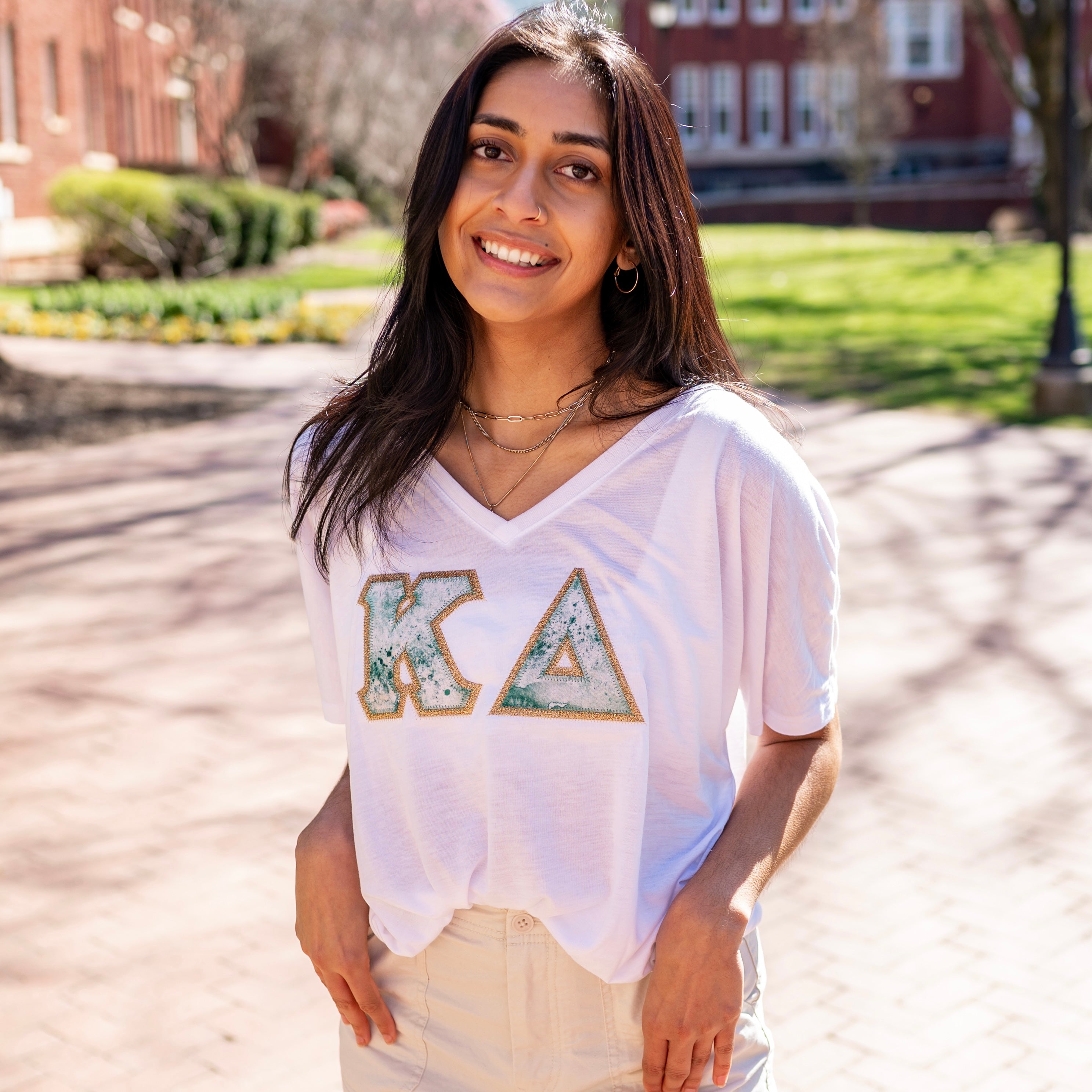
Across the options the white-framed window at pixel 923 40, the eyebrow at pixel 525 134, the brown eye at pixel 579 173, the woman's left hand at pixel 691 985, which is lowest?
the woman's left hand at pixel 691 985

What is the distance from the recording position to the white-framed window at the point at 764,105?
53.4m

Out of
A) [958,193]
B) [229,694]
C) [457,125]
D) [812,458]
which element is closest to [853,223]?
[958,193]

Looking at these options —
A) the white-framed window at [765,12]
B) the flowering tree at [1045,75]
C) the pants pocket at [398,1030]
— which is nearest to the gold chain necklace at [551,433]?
the pants pocket at [398,1030]

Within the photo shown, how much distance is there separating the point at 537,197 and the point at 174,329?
16.0 m

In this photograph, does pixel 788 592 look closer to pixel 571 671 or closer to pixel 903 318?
pixel 571 671

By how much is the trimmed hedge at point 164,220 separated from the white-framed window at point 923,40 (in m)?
33.5

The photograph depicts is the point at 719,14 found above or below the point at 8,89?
above

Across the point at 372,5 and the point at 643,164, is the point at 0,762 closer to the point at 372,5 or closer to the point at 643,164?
the point at 643,164

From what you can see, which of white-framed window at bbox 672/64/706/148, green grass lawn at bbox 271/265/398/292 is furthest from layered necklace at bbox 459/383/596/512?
white-framed window at bbox 672/64/706/148

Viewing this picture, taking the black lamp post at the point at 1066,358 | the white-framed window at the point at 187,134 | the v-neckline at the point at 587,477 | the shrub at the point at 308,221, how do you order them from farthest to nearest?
the white-framed window at the point at 187,134 < the shrub at the point at 308,221 < the black lamp post at the point at 1066,358 < the v-neckline at the point at 587,477

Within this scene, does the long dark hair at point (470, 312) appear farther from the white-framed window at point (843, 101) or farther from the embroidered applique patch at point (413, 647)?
the white-framed window at point (843, 101)

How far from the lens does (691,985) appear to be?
1.60m

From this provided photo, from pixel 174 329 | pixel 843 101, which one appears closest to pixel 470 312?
pixel 174 329

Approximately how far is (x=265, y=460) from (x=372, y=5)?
83.0 feet
